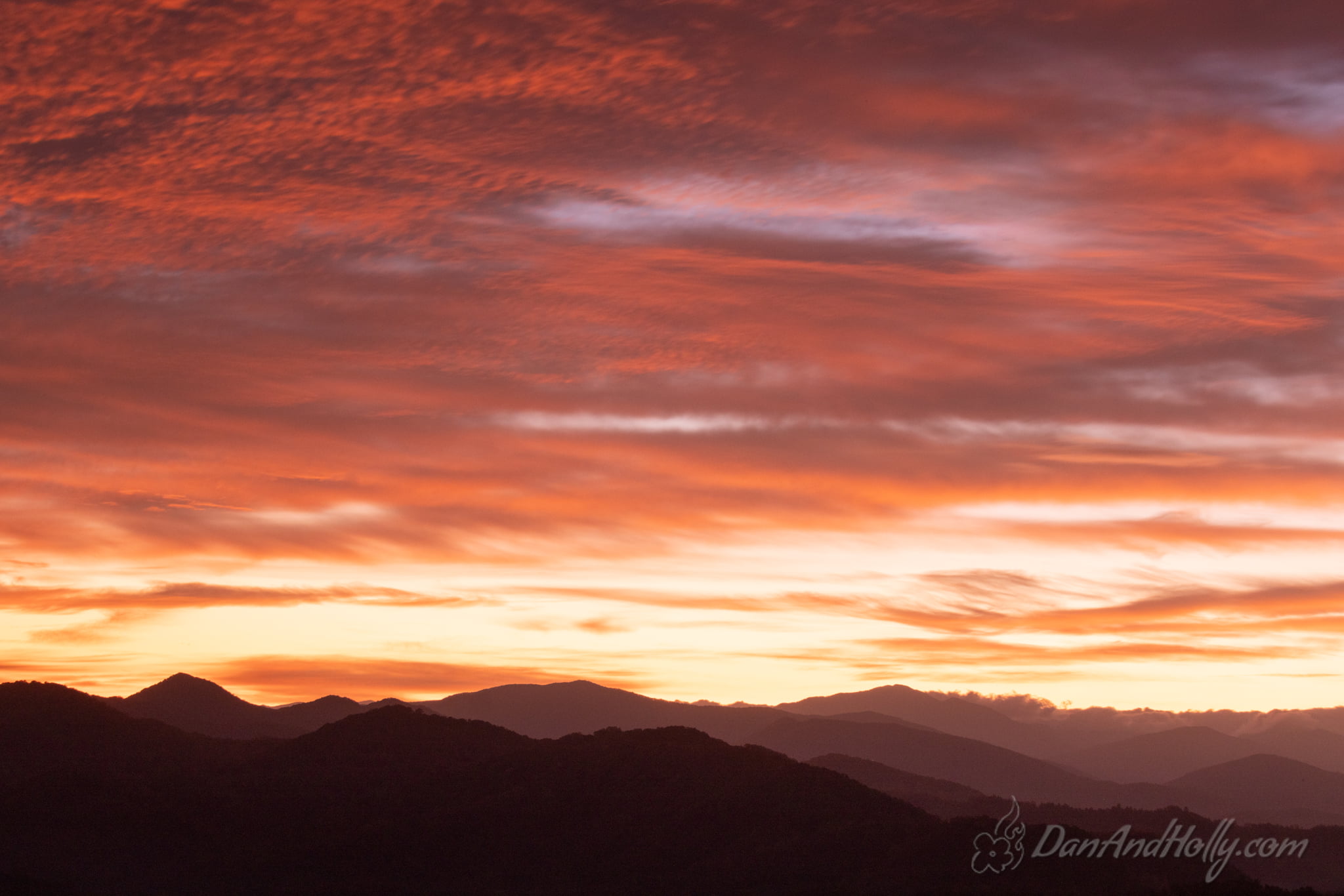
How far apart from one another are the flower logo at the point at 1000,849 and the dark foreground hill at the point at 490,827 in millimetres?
672

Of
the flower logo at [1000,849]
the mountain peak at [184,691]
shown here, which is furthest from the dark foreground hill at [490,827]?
the mountain peak at [184,691]

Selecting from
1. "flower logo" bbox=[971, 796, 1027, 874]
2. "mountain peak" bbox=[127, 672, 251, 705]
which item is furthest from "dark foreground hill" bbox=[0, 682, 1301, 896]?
"mountain peak" bbox=[127, 672, 251, 705]

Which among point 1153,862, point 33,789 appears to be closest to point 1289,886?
point 1153,862

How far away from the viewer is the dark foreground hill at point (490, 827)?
62.5 meters

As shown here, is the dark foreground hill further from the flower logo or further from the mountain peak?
the mountain peak

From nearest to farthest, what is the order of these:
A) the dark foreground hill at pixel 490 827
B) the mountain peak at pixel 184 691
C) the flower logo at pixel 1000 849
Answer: the flower logo at pixel 1000 849
the dark foreground hill at pixel 490 827
the mountain peak at pixel 184 691

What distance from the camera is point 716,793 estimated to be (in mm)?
76875

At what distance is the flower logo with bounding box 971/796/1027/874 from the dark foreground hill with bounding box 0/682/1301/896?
26.5 inches

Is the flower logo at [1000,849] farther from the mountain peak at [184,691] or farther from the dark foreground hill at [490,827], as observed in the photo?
the mountain peak at [184,691]

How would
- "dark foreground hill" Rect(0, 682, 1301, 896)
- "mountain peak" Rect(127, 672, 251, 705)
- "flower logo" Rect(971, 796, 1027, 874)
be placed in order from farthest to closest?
"mountain peak" Rect(127, 672, 251, 705) → "dark foreground hill" Rect(0, 682, 1301, 896) → "flower logo" Rect(971, 796, 1027, 874)

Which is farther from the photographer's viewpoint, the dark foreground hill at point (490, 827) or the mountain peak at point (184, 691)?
the mountain peak at point (184, 691)

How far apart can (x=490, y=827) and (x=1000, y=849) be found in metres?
34.1

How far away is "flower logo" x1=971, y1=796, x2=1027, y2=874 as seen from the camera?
2307 inches

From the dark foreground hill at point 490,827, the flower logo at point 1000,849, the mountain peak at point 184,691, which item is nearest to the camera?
the flower logo at point 1000,849
